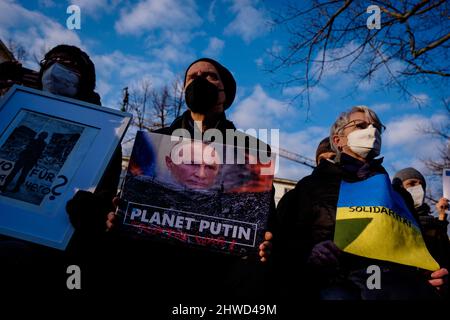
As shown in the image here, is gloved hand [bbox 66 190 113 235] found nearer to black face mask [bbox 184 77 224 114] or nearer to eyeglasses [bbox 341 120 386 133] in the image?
black face mask [bbox 184 77 224 114]

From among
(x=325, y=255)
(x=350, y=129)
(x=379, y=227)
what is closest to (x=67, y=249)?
(x=325, y=255)

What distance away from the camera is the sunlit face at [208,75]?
7.87 feet

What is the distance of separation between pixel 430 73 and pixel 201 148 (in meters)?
5.48

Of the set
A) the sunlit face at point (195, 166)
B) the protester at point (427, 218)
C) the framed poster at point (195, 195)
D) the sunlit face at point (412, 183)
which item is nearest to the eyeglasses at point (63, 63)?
the framed poster at point (195, 195)

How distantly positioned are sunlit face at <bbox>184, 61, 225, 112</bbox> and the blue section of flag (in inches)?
42.3

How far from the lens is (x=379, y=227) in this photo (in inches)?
69.7

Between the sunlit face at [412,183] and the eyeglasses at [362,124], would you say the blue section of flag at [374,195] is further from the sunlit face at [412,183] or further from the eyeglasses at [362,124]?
the sunlit face at [412,183]

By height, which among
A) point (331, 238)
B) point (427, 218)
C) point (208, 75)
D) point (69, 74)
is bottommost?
point (331, 238)

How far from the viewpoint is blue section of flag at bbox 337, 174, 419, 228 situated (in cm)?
188

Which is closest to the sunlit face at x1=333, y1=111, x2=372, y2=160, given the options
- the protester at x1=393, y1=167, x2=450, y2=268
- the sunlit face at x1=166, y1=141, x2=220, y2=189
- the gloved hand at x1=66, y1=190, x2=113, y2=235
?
the protester at x1=393, y1=167, x2=450, y2=268

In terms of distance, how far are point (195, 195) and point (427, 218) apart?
2.92m

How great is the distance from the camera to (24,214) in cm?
157

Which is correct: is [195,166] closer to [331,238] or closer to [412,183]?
[331,238]
